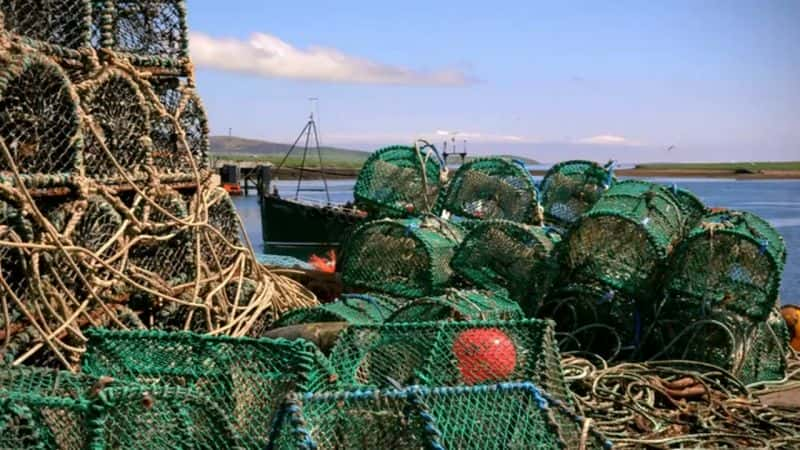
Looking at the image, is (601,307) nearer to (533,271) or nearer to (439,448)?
(533,271)

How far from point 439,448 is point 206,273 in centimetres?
325

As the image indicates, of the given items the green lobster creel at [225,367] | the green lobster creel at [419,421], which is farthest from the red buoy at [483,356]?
the green lobster creel at [419,421]

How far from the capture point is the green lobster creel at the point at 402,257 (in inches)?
239

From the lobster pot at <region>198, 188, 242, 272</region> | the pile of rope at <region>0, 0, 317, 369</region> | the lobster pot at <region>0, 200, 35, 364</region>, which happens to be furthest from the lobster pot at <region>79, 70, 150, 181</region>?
the lobster pot at <region>0, 200, 35, 364</region>

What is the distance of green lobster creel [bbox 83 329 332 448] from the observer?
10.2 feet

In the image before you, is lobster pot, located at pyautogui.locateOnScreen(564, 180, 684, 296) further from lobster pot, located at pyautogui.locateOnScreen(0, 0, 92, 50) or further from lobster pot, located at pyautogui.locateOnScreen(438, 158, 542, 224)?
lobster pot, located at pyautogui.locateOnScreen(0, 0, 92, 50)

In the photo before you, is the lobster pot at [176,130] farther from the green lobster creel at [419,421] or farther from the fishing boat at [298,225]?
the fishing boat at [298,225]

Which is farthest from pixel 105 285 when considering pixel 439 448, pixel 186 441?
pixel 439 448

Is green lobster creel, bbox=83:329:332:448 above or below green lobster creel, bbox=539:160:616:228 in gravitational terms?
below

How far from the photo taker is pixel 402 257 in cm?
622

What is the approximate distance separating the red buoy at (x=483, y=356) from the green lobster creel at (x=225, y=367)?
583 mm

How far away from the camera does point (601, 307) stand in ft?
19.9

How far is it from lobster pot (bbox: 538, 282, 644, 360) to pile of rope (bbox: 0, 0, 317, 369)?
172 cm

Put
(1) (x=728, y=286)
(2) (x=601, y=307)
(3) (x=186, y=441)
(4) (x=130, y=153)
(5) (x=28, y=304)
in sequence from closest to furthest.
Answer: (3) (x=186, y=441), (5) (x=28, y=304), (4) (x=130, y=153), (1) (x=728, y=286), (2) (x=601, y=307)
